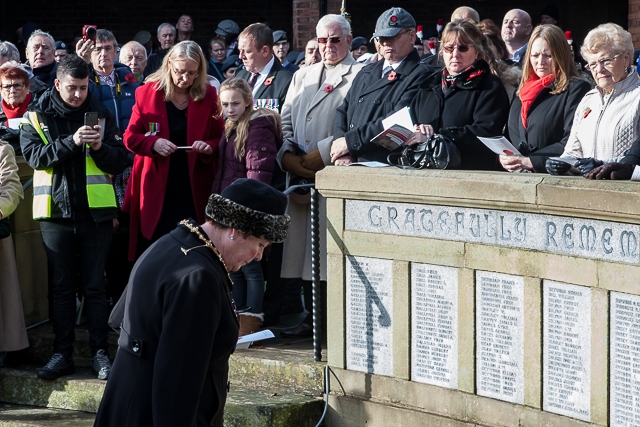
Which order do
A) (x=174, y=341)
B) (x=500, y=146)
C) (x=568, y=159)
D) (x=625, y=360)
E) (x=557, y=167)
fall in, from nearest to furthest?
(x=174, y=341), (x=625, y=360), (x=557, y=167), (x=568, y=159), (x=500, y=146)

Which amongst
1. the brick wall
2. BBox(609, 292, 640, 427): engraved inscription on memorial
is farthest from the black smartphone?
the brick wall

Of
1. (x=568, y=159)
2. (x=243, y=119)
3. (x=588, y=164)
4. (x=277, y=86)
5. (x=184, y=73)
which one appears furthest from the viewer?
(x=277, y=86)

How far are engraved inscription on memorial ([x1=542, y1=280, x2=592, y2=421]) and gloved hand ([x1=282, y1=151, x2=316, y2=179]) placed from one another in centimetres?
215

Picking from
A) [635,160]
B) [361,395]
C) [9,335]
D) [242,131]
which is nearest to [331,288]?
[361,395]

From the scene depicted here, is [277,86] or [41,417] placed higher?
[277,86]

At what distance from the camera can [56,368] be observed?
675cm

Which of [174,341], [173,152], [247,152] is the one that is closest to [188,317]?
[174,341]

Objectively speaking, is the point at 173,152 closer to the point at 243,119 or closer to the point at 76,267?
the point at 243,119

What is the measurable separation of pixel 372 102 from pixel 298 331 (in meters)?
1.57

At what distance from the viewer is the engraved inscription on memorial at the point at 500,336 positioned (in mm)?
5281

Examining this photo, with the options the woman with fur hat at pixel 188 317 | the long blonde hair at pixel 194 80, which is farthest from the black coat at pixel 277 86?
the woman with fur hat at pixel 188 317

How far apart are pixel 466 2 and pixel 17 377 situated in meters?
11.1

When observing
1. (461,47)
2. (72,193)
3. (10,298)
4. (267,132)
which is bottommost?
(10,298)

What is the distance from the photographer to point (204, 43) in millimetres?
16609
